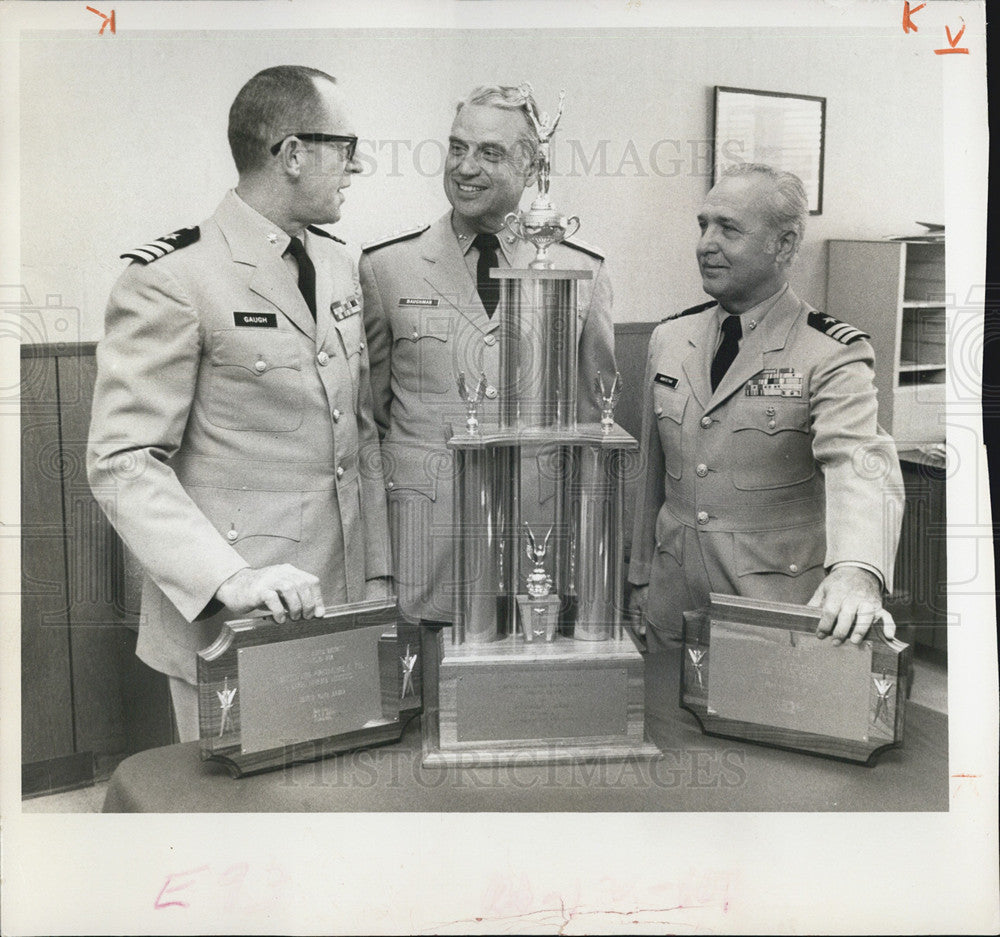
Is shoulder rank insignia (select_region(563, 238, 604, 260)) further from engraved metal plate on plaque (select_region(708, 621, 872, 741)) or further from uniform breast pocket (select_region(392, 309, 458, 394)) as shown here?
engraved metal plate on plaque (select_region(708, 621, 872, 741))

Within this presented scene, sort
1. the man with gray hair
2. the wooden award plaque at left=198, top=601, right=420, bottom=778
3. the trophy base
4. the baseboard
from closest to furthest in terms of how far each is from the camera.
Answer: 1. the wooden award plaque at left=198, top=601, right=420, bottom=778
2. the trophy base
3. the man with gray hair
4. the baseboard

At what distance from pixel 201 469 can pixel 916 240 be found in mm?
1619

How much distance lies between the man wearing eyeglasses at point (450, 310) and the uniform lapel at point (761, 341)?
10.4 inches

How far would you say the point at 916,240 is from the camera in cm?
235

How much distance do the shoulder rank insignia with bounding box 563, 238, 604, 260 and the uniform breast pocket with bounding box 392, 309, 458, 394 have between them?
0.31 meters

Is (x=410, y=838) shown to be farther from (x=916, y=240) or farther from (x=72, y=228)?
(x=916, y=240)

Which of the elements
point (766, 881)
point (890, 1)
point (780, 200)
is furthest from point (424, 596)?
point (890, 1)

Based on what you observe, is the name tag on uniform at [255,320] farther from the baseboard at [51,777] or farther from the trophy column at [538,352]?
the baseboard at [51,777]

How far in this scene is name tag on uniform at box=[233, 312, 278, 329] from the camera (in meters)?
2.19

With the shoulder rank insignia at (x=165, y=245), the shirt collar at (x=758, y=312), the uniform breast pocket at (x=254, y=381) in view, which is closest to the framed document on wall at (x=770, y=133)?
the shirt collar at (x=758, y=312)

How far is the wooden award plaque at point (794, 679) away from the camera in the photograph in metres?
2.11

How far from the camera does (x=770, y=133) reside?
7.48ft

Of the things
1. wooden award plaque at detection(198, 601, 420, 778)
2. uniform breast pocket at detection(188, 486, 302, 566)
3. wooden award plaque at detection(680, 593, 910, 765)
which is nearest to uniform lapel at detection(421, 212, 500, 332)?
uniform breast pocket at detection(188, 486, 302, 566)

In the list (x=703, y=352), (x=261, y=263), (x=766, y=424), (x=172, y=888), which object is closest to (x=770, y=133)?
(x=703, y=352)
